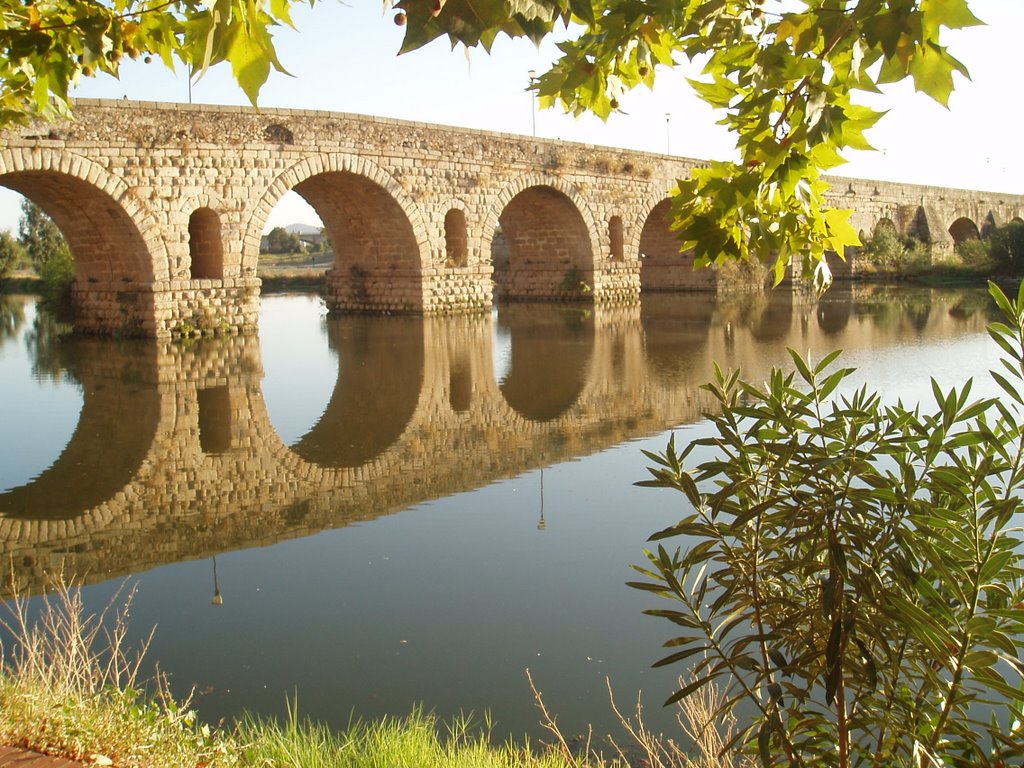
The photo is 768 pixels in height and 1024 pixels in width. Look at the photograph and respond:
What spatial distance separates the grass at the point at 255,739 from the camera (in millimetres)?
2570

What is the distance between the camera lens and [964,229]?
124ft

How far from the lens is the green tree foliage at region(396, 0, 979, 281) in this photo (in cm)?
167

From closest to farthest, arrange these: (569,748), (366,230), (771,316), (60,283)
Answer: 1. (569,748)
2. (771,316)
3. (366,230)
4. (60,283)

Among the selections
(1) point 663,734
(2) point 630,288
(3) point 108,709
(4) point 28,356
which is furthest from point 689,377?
(2) point 630,288

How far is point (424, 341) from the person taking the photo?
14211 millimetres

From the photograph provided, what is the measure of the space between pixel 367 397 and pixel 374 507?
156 inches

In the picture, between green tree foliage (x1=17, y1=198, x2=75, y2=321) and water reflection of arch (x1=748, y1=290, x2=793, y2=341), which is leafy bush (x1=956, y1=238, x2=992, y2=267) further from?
green tree foliage (x1=17, y1=198, x2=75, y2=321)

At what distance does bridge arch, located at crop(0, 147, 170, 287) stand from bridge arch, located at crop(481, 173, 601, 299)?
26.2ft

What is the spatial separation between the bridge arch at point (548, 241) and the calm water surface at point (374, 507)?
8.35 m

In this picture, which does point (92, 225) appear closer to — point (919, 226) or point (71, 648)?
point (71, 648)

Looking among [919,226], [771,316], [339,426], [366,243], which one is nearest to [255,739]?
[339,426]

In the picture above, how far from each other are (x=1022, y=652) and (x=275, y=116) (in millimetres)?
13785

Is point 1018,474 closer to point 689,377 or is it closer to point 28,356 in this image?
point 689,377

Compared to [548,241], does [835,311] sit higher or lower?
lower
